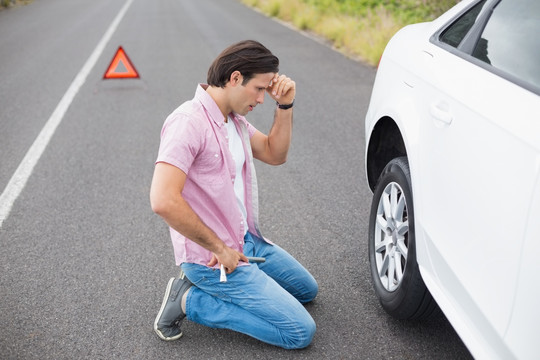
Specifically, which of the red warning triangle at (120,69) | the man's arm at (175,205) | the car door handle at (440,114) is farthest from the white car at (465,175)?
the red warning triangle at (120,69)

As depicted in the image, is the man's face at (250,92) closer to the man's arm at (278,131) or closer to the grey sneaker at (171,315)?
the man's arm at (278,131)

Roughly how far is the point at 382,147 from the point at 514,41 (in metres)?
1.09

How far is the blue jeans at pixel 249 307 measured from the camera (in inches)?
111

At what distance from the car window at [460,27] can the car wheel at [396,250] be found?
62 centimetres

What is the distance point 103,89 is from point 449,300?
279 inches

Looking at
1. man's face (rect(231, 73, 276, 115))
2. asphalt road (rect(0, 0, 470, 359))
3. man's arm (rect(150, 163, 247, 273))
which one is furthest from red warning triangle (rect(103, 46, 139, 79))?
man's arm (rect(150, 163, 247, 273))

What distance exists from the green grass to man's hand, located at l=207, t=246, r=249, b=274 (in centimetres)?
774

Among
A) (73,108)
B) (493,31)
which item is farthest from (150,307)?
(73,108)

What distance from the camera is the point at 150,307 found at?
3.24 metres

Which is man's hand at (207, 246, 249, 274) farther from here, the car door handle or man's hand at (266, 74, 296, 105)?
the car door handle

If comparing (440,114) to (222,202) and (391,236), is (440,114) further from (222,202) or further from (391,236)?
(222,202)

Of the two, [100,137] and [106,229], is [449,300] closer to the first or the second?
[106,229]

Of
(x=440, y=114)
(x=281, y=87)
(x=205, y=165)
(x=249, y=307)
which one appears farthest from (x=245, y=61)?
(x=249, y=307)

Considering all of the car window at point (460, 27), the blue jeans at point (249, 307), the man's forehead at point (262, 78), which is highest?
the car window at point (460, 27)
